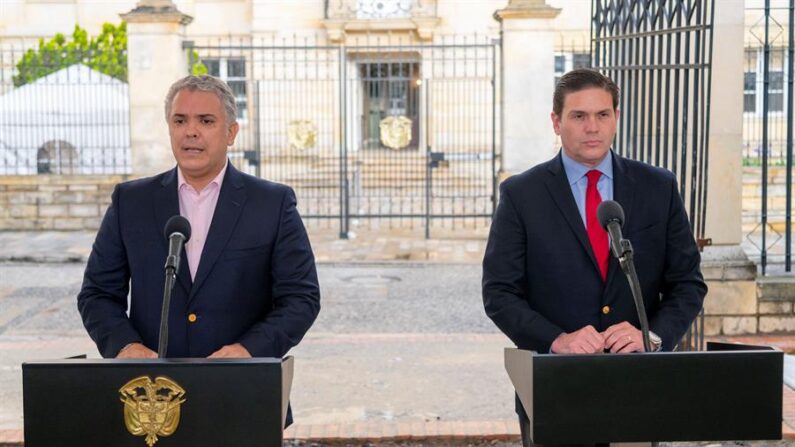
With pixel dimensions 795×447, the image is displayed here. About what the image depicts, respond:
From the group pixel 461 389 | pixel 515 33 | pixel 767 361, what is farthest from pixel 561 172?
pixel 515 33

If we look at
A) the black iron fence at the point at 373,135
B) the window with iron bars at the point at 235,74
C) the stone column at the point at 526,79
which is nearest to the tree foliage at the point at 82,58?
the black iron fence at the point at 373,135

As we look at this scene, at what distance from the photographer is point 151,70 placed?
16562mm

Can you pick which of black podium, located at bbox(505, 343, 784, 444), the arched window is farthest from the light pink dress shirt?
the arched window

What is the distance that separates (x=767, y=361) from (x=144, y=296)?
6.28ft

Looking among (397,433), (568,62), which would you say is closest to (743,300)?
(397,433)

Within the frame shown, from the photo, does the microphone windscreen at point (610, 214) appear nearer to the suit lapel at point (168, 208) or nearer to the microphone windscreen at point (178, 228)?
the microphone windscreen at point (178, 228)

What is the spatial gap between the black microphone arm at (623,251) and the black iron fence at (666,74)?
3.59 meters

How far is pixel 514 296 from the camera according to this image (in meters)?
3.66

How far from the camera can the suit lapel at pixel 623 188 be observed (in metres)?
3.68

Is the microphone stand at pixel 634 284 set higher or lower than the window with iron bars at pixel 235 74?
lower

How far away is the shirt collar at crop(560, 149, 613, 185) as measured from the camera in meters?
3.74

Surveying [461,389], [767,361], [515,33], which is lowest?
[461,389]

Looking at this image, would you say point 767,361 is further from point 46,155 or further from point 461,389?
point 46,155

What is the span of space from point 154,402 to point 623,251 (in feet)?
4.22
